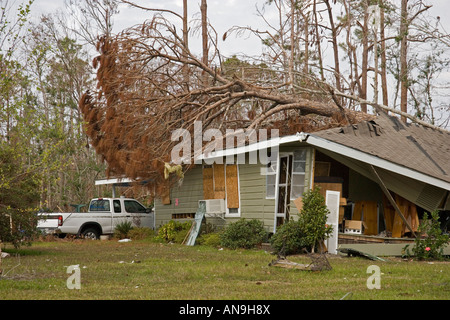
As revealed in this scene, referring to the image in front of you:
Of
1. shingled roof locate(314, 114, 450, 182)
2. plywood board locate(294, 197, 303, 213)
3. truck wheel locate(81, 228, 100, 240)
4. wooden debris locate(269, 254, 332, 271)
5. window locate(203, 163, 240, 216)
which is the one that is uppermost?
shingled roof locate(314, 114, 450, 182)

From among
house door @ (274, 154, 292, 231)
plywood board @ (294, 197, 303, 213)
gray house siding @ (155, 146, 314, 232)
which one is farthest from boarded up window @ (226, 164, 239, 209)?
plywood board @ (294, 197, 303, 213)

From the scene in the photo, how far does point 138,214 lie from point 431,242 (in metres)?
13.5

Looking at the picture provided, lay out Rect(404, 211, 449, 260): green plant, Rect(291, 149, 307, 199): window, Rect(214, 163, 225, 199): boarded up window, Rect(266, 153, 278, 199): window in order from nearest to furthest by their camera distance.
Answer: Rect(404, 211, 449, 260): green plant → Rect(291, 149, 307, 199): window → Rect(266, 153, 278, 199): window → Rect(214, 163, 225, 199): boarded up window

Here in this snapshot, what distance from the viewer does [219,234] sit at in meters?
17.5

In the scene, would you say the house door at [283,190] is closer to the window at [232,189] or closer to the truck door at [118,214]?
the window at [232,189]

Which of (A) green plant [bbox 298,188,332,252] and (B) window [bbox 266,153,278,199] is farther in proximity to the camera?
(B) window [bbox 266,153,278,199]

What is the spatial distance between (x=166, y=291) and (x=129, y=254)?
6965mm

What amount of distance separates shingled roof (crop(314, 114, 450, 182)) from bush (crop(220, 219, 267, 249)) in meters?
3.51

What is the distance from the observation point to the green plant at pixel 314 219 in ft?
44.9

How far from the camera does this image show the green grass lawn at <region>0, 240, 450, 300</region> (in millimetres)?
8016

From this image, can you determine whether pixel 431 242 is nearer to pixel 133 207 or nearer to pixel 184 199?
pixel 184 199

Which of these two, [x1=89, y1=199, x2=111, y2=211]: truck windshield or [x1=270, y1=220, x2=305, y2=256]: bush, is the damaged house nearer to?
[x1=270, y1=220, x2=305, y2=256]: bush

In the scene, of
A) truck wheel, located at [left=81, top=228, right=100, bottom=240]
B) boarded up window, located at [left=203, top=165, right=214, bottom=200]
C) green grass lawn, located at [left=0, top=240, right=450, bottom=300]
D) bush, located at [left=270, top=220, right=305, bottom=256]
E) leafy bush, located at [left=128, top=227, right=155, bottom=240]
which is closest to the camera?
green grass lawn, located at [left=0, top=240, right=450, bottom=300]
